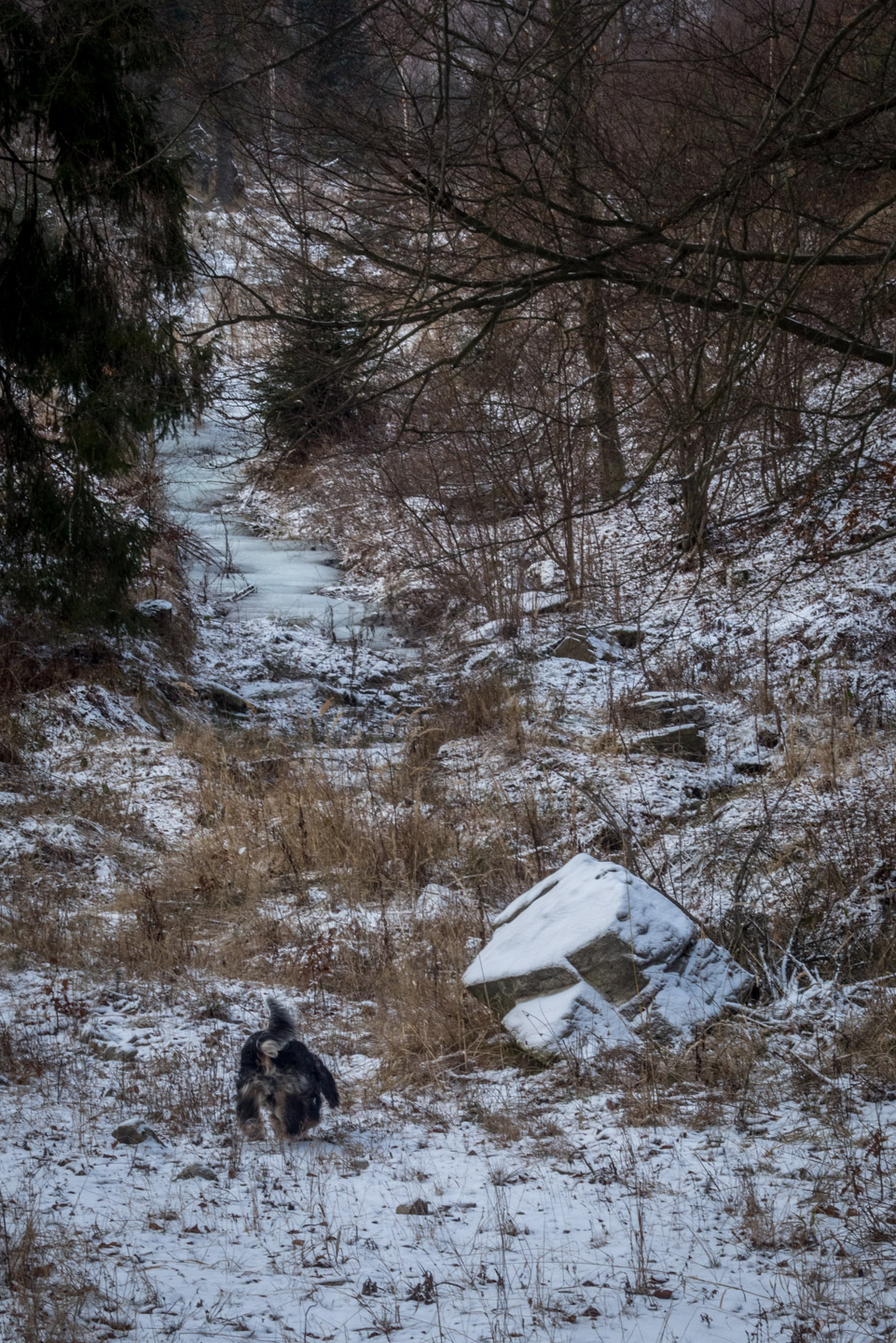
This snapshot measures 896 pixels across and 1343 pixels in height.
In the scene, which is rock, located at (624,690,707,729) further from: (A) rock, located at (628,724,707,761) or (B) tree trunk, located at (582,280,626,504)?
(B) tree trunk, located at (582,280,626,504)

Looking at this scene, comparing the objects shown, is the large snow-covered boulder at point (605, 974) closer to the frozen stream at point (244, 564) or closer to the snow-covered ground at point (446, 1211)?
the snow-covered ground at point (446, 1211)

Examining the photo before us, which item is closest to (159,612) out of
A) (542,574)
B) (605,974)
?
(542,574)

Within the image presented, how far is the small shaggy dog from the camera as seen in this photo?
3527 millimetres

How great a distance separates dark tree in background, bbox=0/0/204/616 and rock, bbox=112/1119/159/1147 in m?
5.10

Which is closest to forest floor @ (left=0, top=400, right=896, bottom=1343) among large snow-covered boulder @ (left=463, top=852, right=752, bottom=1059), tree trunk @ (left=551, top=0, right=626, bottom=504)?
large snow-covered boulder @ (left=463, top=852, right=752, bottom=1059)

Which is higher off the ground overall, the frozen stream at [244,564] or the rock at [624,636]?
the frozen stream at [244,564]

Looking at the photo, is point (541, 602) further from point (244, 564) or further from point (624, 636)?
point (244, 564)

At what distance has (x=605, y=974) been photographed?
4.34 metres

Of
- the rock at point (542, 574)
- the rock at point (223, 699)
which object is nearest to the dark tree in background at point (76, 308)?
the rock at point (223, 699)

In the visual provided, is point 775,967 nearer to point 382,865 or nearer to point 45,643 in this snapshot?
point 382,865

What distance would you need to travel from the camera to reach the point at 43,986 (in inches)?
196

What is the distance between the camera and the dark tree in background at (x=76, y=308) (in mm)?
7841

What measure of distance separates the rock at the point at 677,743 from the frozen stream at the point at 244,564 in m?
5.49

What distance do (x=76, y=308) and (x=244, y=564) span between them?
7314 mm
